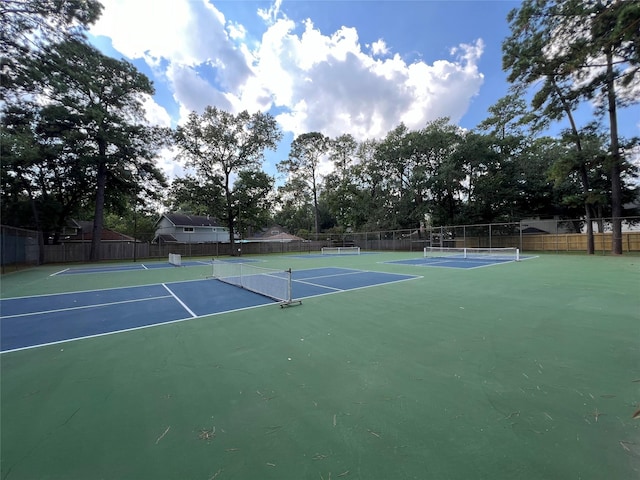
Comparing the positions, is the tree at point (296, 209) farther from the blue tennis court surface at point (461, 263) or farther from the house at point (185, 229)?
the blue tennis court surface at point (461, 263)

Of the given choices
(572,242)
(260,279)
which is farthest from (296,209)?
(260,279)

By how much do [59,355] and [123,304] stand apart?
12.1 feet

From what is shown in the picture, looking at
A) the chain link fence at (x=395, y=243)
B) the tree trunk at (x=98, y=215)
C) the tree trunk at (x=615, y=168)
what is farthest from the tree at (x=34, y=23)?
the tree trunk at (x=615, y=168)

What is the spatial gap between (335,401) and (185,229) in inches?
1939

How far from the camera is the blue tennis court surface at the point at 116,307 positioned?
5.27m

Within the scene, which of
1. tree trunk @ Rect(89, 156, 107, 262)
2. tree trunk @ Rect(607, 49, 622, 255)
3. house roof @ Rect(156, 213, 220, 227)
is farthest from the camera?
house roof @ Rect(156, 213, 220, 227)

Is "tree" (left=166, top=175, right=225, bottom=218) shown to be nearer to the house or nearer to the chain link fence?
the chain link fence

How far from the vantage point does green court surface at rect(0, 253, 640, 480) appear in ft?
6.41

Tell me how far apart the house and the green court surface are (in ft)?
148

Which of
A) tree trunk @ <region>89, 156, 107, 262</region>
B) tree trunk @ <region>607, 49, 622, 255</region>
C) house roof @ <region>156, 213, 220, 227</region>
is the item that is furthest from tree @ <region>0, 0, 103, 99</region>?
house roof @ <region>156, 213, 220, 227</region>

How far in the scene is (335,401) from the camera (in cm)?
275

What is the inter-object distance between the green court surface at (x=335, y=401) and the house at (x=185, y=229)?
45.0 m

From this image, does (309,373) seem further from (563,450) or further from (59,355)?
(59,355)

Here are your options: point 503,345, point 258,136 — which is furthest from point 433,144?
point 503,345
